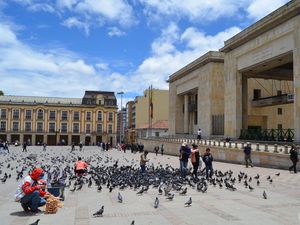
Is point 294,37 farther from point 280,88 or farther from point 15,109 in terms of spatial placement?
point 15,109

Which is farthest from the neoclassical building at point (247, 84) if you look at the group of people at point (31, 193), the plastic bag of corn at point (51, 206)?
the group of people at point (31, 193)

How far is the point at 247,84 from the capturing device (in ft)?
125

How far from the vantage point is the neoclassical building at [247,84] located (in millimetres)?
24609

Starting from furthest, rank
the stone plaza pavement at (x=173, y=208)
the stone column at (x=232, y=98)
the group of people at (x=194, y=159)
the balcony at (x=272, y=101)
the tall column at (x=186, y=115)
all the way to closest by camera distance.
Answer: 1. the tall column at (x=186, y=115)
2. the balcony at (x=272, y=101)
3. the stone column at (x=232, y=98)
4. the group of people at (x=194, y=159)
5. the stone plaza pavement at (x=173, y=208)

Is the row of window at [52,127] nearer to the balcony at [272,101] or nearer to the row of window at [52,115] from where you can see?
the row of window at [52,115]

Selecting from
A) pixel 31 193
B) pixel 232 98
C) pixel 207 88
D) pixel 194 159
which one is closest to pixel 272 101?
pixel 207 88

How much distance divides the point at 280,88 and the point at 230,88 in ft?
54.2

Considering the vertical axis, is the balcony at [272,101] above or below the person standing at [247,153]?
above

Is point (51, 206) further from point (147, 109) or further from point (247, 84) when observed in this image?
point (147, 109)

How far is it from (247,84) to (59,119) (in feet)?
184

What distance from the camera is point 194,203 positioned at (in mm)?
9016

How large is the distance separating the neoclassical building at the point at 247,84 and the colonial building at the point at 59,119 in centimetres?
3280

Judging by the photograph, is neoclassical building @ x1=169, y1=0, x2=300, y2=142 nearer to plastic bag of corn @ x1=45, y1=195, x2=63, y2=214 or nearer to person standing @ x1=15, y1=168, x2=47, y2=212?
plastic bag of corn @ x1=45, y1=195, x2=63, y2=214

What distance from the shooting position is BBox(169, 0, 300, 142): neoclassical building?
969 inches
